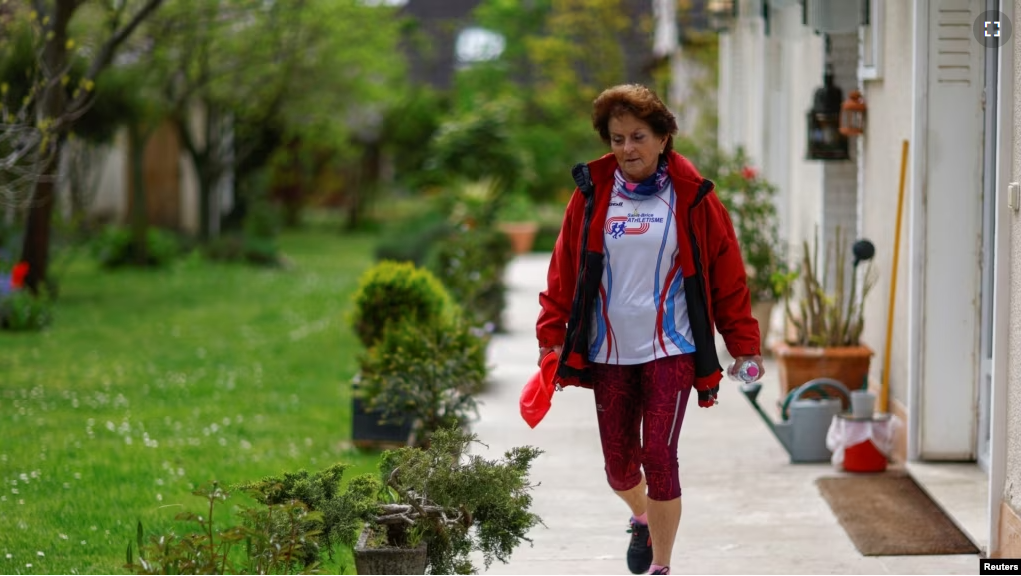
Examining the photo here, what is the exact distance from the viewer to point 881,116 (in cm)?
816

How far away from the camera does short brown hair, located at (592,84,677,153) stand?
15.9 ft

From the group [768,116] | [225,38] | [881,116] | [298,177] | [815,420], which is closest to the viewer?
[815,420]

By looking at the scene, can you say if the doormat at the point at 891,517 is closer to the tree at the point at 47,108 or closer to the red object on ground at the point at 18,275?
the tree at the point at 47,108

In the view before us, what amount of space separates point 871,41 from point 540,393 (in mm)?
4328

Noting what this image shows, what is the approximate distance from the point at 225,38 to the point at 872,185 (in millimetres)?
13180

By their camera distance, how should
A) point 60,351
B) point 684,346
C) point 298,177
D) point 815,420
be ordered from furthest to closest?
point 298,177
point 60,351
point 815,420
point 684,346

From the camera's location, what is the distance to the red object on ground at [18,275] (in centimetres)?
1432

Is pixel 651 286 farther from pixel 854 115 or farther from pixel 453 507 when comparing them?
pixel 854 115

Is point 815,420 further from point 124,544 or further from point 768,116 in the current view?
point 768,116

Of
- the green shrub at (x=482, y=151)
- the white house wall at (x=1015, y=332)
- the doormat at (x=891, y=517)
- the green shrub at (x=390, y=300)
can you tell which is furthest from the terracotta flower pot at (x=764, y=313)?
the green shrub at (x=482, y=151)

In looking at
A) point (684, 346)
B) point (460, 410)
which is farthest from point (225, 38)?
point (684, 346)

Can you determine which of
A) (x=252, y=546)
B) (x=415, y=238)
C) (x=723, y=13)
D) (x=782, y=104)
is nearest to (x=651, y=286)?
(x=252, y=546)

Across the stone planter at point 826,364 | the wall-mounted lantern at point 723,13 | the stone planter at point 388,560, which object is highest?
the wall-mounted lantern at point 723,13

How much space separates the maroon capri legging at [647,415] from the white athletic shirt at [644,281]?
79 millimetres
